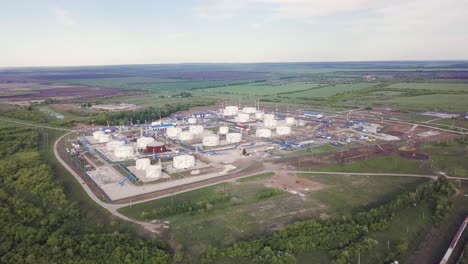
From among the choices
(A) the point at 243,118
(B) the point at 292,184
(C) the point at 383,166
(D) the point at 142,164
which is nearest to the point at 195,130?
(A) the point at 243,118

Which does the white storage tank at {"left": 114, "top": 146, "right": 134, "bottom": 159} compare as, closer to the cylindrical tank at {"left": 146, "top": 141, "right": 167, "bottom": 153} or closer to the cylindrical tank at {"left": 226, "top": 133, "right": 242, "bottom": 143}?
the cylindrical tank at {"left": 146, "top": 141, "right": 167, "bottom": 153}

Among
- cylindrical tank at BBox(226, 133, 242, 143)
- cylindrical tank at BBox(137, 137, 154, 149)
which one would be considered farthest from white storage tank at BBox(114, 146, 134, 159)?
cylindrical tank at BBox(226, 133, 242, 143)

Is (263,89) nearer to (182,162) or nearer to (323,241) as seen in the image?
(182,162)

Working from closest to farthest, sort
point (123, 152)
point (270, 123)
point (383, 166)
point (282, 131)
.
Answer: point (383, 166)
point (123, 152)
point (282, 131)
point (270, 123)

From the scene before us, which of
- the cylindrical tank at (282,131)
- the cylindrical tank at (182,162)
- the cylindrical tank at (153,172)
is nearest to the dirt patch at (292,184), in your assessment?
the cylindrical tank at (182,162)

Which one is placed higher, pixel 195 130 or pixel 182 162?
pixel 195 130

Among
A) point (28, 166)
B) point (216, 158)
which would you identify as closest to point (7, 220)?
point (28, 166)

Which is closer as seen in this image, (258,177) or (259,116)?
(258,177)
